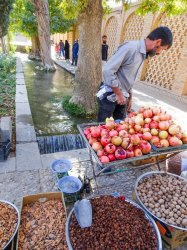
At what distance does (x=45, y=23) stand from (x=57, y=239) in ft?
36.3

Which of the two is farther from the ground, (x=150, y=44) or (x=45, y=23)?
(x=45, y=23)

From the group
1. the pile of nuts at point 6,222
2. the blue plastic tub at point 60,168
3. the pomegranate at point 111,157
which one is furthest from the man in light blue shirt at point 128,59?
the pile of nuts at point 6,222

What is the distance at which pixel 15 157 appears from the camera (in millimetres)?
3158

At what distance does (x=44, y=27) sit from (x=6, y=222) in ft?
35.8

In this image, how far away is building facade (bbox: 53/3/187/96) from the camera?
8219mm

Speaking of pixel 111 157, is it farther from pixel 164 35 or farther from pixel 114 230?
pixel 164 35

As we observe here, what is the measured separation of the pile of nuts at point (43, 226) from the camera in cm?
189

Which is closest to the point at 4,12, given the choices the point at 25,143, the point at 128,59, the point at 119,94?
the point at 25,143

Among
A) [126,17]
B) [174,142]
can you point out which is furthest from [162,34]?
[126,17]

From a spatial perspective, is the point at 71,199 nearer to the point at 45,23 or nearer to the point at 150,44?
the point at 150,44

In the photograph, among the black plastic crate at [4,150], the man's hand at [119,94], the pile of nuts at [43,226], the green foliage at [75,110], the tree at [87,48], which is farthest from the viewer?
the green foliage at [75,110]

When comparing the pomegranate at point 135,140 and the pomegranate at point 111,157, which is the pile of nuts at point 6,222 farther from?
the pomegranate at point 135,140

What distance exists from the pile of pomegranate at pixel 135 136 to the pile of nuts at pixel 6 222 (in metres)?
0.98

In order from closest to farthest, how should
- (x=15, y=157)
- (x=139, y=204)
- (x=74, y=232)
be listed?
(x=74, y=232)
(x=139, y=204)
(x=15, y=157)
